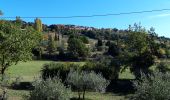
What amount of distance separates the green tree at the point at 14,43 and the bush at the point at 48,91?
17.5 meters

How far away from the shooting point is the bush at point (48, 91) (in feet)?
81.8

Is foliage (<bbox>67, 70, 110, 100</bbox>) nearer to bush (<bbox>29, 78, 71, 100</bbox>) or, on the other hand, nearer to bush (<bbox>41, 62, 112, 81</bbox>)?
bush (<bbox>41, 62, 112, 81</bbox>)

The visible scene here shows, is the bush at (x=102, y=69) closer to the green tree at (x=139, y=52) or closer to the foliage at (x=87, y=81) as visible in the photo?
the green tree at (x=139, y=52)

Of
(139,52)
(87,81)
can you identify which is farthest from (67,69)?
(139,52)

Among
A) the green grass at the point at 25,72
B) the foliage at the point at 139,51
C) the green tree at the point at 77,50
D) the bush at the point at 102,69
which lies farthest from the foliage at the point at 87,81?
the green tree at the point at 77,50

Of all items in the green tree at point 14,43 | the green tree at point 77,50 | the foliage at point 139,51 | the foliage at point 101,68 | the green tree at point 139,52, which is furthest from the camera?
the green tree at point 77,50

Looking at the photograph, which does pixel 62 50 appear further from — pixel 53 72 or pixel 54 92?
pixel 54 92

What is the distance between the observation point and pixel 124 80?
5628cm

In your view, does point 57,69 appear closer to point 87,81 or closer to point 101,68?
point 101,68

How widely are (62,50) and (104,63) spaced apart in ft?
194

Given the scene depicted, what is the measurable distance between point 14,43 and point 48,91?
1862cm

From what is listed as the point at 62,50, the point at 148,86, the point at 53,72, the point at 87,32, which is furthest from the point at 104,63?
the point at 87,32

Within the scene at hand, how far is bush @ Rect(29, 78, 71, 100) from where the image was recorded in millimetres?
24922

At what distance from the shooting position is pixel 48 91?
82.5 ft
